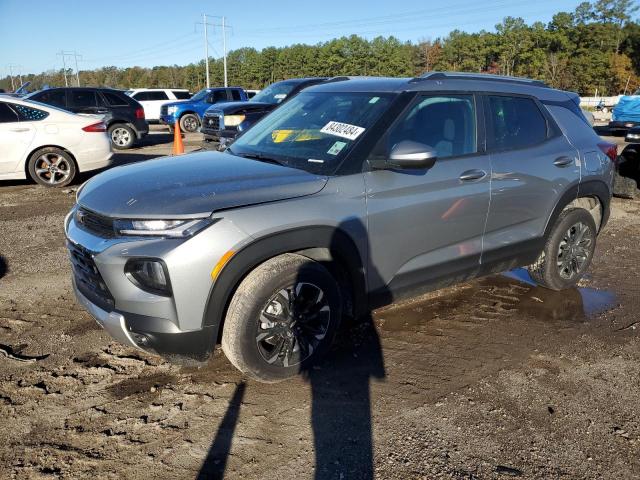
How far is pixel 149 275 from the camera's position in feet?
9.02

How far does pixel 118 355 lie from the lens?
11.7ft

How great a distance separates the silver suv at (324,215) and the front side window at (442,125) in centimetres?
1

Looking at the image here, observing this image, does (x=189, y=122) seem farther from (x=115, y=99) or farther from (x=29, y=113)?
(x=29, y=113)

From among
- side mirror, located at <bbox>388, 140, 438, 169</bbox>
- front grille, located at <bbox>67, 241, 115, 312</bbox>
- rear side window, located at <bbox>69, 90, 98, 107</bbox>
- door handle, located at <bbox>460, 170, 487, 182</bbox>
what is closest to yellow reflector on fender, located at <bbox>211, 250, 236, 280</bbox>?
front grille, located at <bbox>67, 241, 115, 312</bbox>

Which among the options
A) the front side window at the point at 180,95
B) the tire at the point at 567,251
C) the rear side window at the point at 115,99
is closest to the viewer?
the tire at the point at 567,251

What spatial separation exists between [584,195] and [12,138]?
830cm

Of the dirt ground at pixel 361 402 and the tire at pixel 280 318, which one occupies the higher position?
the tire at pixel 280 318

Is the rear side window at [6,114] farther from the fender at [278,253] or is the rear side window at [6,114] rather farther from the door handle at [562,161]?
the door handle at [562,161]

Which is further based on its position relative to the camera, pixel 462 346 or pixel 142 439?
pixel 462 346

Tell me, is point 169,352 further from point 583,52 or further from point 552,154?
point 583,52

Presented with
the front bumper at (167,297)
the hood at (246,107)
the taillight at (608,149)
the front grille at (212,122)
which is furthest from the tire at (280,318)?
the front grille at (212,122)

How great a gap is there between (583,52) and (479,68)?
469 inches

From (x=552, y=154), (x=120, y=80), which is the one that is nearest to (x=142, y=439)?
(x=552, y=154)

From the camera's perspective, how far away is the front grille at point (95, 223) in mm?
2900
